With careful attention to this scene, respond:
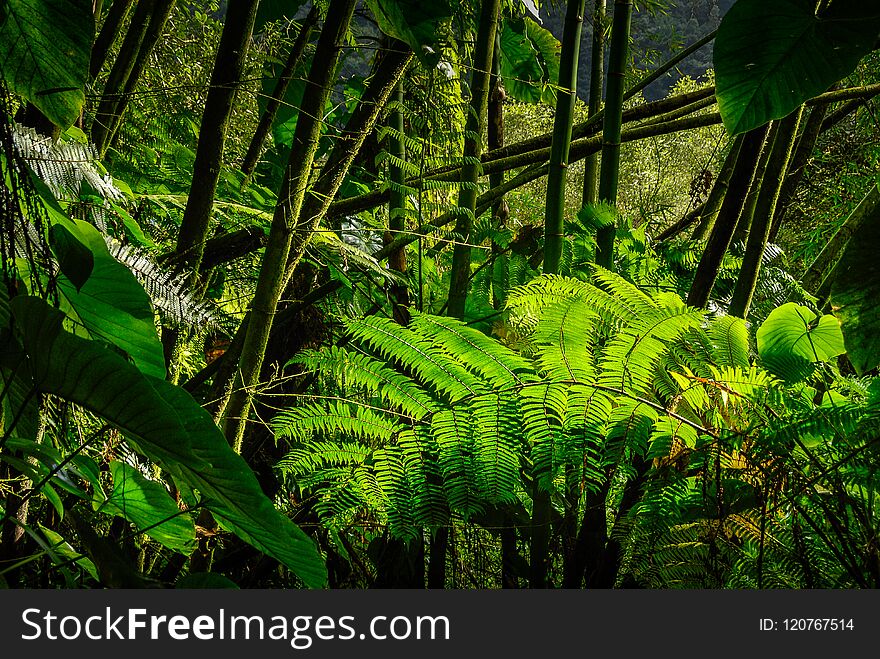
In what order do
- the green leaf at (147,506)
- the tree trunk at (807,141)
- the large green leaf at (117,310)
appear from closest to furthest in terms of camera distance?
the large green leaf at (117,310)
the green leaf at (147,506)
the tree trunk at (807,141)

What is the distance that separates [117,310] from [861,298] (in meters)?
0.84

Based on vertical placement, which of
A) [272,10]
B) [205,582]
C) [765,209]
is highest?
[272,10]

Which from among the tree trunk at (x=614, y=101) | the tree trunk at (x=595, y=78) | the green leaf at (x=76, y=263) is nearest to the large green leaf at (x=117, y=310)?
the green leaf at (x=76, y=263)

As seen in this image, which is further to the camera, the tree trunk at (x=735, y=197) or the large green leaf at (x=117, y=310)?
the tree trunk at (x=735, y=197)

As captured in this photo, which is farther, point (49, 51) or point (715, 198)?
point (715, 198)

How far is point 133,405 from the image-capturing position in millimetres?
593

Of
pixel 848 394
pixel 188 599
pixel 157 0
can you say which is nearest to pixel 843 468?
pixel 848 394

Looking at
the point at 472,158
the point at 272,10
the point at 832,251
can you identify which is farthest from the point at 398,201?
the point at 832,251

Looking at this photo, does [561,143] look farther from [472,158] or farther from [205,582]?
[205,582]

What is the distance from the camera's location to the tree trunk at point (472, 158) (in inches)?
52.5

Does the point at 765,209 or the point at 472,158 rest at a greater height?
the point at 472,158

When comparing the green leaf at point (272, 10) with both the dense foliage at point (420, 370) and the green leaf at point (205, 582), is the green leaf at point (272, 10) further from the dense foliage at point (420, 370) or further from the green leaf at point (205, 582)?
the green leaf at point (205, 582)

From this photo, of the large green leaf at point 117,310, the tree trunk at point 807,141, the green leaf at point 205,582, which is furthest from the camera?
the tree trunk at point 807,141

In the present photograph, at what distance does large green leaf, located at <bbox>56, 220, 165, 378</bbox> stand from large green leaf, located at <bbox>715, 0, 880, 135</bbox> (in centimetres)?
71
